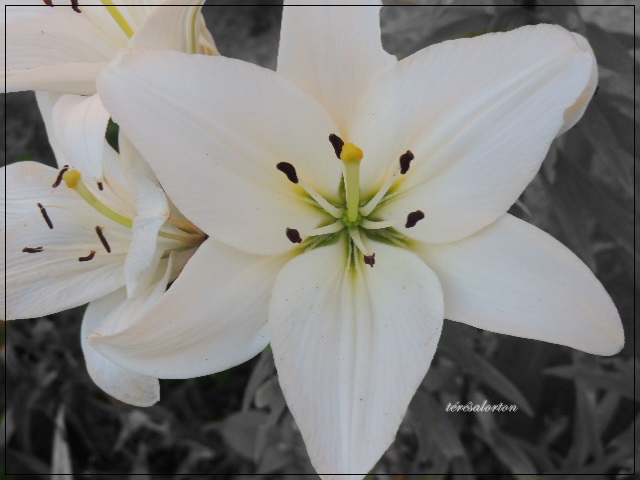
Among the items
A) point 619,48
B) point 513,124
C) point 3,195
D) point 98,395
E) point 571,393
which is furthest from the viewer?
point 98,395

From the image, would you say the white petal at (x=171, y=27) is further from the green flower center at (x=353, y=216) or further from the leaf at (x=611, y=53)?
the leaf at (x=611, y=53)

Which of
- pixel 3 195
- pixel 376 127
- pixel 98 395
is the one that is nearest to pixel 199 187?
pixel 376 127

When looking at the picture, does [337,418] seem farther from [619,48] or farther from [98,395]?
[98,395]

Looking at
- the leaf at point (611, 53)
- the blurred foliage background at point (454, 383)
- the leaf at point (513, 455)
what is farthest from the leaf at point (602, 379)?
the leaf at point (611, 53)

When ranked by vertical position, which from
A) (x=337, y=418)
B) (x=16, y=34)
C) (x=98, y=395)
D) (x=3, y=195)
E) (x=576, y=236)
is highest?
(x=16, y=34)

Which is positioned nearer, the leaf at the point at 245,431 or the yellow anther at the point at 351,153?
the yellow anther at the point at 351,153

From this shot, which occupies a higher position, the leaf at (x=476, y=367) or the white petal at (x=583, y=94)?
the white petal at (x=583, y=94)
